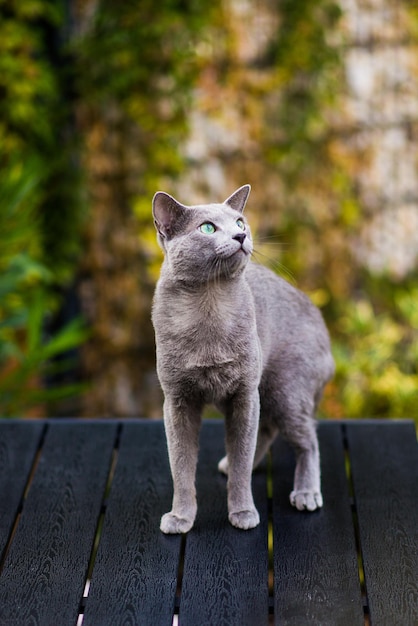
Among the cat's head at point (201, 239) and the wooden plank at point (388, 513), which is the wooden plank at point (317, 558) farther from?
the cat's head at point (201, 239)

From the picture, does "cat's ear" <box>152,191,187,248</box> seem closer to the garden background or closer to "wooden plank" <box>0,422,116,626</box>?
"wooden plank" <box>0,422,116,626</box>

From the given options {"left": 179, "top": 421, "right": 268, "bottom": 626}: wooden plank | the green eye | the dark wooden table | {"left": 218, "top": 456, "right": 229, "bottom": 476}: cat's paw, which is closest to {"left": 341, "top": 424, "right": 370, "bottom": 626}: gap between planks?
the dark wooden table

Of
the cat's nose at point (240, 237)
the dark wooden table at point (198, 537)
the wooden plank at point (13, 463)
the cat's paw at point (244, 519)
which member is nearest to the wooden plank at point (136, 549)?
the dark wooden table at point (198, 537)

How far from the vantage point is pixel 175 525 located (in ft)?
7.41

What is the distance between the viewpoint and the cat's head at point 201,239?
2.02 m

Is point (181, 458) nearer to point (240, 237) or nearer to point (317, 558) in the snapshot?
point (317, 558)

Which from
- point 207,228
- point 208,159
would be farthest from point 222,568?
point 208,159

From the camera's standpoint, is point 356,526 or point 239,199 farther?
point 356,526

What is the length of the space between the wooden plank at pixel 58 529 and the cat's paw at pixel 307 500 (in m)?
0.51

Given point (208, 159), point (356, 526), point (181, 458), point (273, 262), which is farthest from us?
point (208, 159)

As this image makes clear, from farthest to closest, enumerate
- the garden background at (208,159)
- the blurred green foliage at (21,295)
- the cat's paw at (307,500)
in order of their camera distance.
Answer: the garden background at (208,159), the blurred green foliage at (21,295), the cat's paw at (307,500)

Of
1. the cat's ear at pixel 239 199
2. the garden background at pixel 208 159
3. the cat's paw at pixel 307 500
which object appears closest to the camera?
the cat's ear at pixel 239 199

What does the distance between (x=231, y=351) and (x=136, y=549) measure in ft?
1.74

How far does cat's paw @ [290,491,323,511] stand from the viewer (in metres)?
2.37
